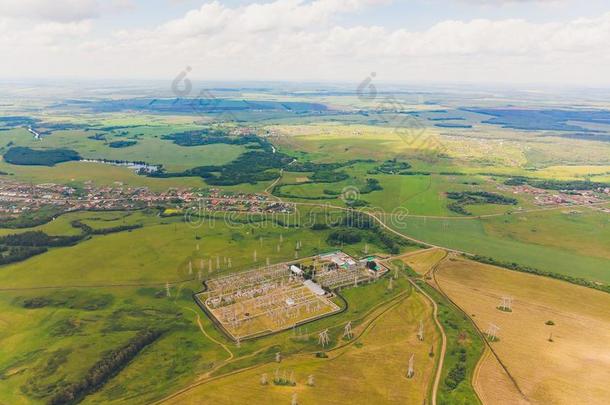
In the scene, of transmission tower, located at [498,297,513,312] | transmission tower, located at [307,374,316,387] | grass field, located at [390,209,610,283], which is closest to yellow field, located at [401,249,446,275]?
grass field, located at [390,209,610,283]

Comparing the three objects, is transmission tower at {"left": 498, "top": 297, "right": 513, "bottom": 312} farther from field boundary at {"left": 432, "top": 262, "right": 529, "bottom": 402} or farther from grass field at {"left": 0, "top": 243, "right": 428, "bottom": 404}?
grass field at {"left": 0, "top": 243, "right": 428, "bottom": 404}

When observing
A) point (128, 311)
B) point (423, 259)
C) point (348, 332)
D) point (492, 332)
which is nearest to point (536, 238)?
point (423, 259)

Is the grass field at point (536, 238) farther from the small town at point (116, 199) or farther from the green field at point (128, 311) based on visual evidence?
the small town at point (116, 199)

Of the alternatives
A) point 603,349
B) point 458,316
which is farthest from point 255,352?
point 603,349

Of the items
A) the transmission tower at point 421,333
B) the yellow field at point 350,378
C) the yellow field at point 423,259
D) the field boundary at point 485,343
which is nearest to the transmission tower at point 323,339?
the yellow field at point 350,378

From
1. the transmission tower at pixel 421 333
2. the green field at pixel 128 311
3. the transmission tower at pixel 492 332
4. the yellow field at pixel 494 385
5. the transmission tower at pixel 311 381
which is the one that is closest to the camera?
the yellow field at pixel 494 385

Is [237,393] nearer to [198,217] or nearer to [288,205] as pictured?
[198,217]
